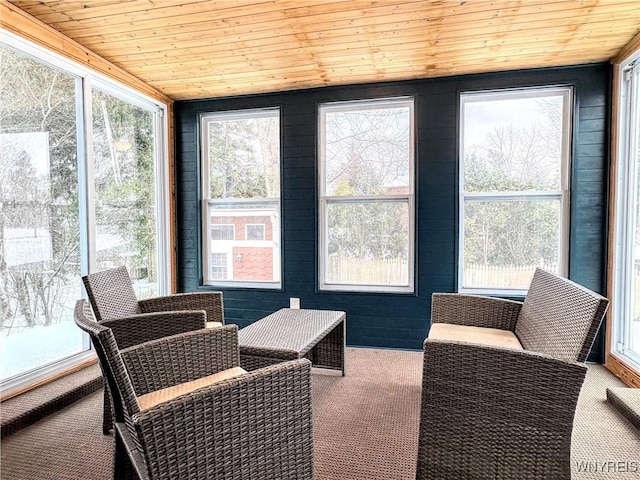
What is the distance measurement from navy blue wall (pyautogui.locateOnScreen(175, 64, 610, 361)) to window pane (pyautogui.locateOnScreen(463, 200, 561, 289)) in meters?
0.15

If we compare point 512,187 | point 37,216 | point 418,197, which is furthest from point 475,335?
point 37,216

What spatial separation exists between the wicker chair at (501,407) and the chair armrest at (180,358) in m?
0.92

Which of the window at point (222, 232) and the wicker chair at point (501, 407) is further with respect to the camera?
the window at point (222, 232)

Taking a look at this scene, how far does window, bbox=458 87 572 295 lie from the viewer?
3270mm

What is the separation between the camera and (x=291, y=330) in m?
2.50

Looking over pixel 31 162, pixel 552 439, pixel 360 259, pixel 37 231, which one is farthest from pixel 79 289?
pixel 552 439

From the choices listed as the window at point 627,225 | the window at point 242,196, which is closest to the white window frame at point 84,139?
the window at point 242,196

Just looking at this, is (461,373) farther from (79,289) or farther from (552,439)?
(79,289)

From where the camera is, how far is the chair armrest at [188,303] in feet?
8.99

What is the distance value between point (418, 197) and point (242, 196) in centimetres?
174

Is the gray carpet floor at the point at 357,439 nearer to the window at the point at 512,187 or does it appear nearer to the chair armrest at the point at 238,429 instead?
the chair armrest at the point at 238,429

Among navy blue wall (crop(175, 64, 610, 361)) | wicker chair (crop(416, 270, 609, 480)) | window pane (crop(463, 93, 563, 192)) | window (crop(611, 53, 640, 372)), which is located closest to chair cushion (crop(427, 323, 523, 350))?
wicker chair (crop(416, 270, 609, 480))

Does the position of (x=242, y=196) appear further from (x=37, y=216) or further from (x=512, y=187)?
(x=512, y=187)

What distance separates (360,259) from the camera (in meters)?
3.70
